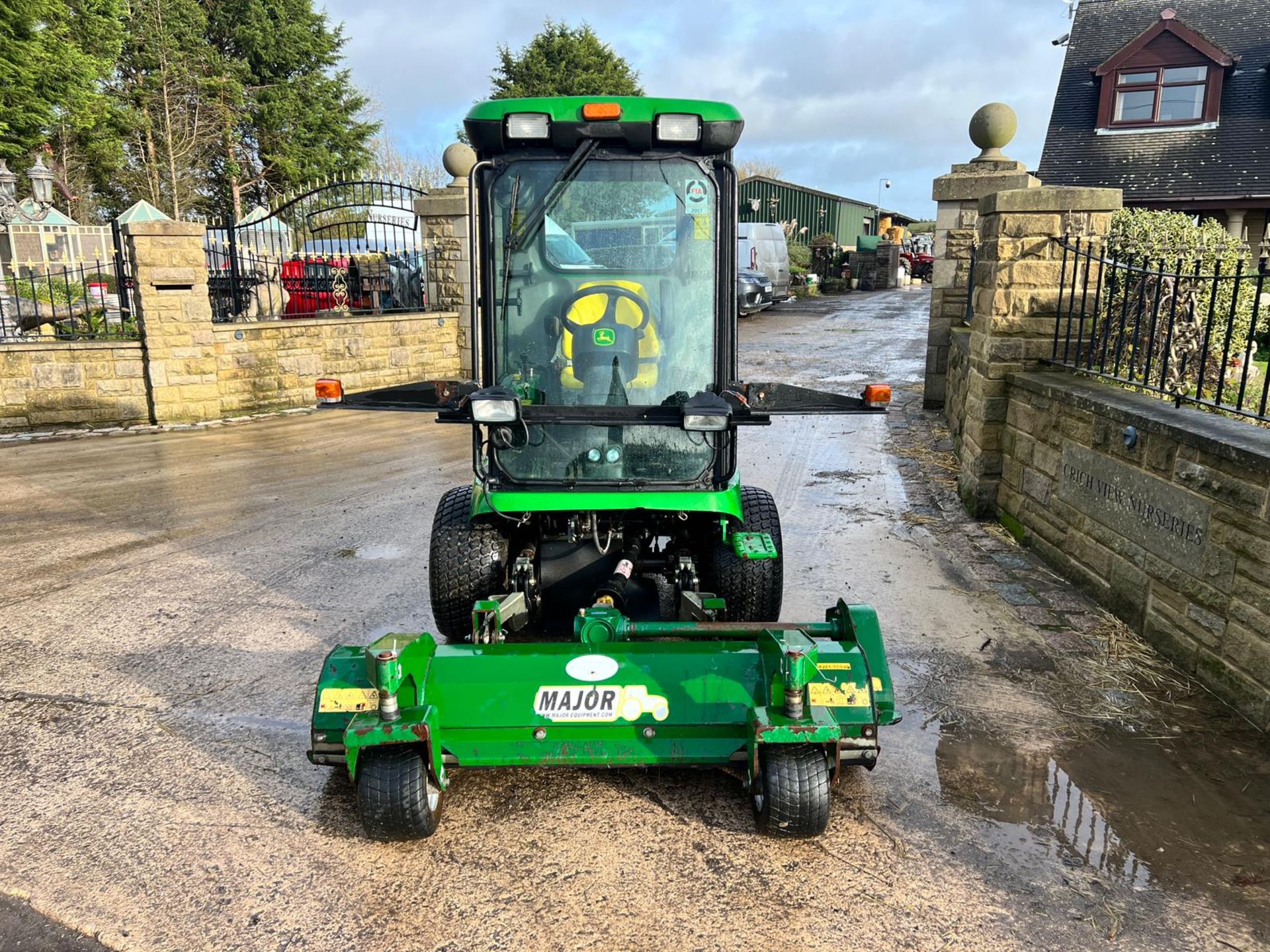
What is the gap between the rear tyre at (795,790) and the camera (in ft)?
9.65

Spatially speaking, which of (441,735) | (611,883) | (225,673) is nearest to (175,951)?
(441,735)

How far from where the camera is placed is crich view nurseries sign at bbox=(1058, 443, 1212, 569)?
4250 mm

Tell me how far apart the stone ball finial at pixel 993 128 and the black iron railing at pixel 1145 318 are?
310cm

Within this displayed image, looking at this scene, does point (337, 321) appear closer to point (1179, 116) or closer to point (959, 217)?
point (959, 217)

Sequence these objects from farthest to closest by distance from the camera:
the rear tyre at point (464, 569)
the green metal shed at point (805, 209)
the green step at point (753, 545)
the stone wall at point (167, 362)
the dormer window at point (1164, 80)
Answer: the green metal shed at point (805, 209) → the dormer window at point (1164, 80) → the stone wall at point (167, 362) → the rear tyre at point (464, 569) → the green step at point (753, 545)

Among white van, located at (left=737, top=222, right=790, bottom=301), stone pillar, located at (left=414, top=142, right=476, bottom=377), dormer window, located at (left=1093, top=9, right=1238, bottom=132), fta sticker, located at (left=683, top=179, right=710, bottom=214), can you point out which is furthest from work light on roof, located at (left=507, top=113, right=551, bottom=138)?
dormer window, located at (left=1093, top=9, right=1238, bottom=132)

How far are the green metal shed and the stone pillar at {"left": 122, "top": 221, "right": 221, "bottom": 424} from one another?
2494 cm

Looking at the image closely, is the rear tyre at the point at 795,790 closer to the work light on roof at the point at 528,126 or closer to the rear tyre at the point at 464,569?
the rear tyre at the point at 464,569

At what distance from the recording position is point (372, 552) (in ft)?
19.8

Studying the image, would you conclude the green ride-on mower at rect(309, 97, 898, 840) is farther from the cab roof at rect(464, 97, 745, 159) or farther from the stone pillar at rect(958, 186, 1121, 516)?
the stone pillar at rect(958, 186, 1121, 516)

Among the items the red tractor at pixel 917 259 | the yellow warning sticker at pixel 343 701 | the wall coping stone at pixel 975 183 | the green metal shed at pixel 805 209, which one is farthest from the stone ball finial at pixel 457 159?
the red tractor at pixel 917 259

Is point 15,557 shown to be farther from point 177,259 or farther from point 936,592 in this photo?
point 936,592

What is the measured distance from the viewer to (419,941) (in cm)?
261

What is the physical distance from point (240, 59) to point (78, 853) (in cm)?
3390
